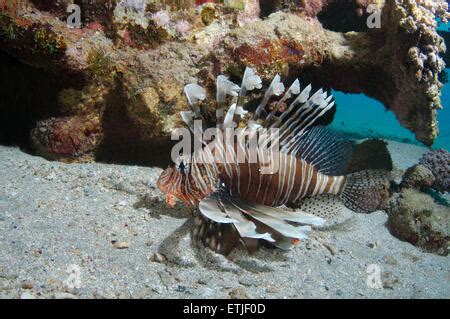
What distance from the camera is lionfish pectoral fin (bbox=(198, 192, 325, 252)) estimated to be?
3010mm

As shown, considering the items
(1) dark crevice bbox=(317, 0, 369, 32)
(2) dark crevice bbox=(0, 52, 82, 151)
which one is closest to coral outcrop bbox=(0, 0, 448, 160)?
(2) dark crevice bbox=(0, 52, 82, 151)

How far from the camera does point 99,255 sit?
10.1ft

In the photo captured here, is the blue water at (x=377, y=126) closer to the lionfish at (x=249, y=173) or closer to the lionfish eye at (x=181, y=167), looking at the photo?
the lionfish at (x=249, y=173)

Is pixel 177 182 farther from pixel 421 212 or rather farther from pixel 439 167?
pixel 439 167

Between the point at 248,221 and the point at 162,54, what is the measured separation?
2.46 m

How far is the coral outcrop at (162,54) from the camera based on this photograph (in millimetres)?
4086

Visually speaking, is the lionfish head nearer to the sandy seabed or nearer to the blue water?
the sandy seabed

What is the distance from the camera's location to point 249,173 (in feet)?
11.6

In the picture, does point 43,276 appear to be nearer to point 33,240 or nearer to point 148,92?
point 33,240

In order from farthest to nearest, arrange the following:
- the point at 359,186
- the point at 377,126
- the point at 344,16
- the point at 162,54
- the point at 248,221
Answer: the point at 377,126 → the point at 344,16 → the point at 162,54 → the point at 359,186 → the point at 248,221

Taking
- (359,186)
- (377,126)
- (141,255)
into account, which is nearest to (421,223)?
(359,186)

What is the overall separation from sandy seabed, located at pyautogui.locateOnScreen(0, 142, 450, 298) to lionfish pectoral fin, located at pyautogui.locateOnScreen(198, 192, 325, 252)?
0.53ft
